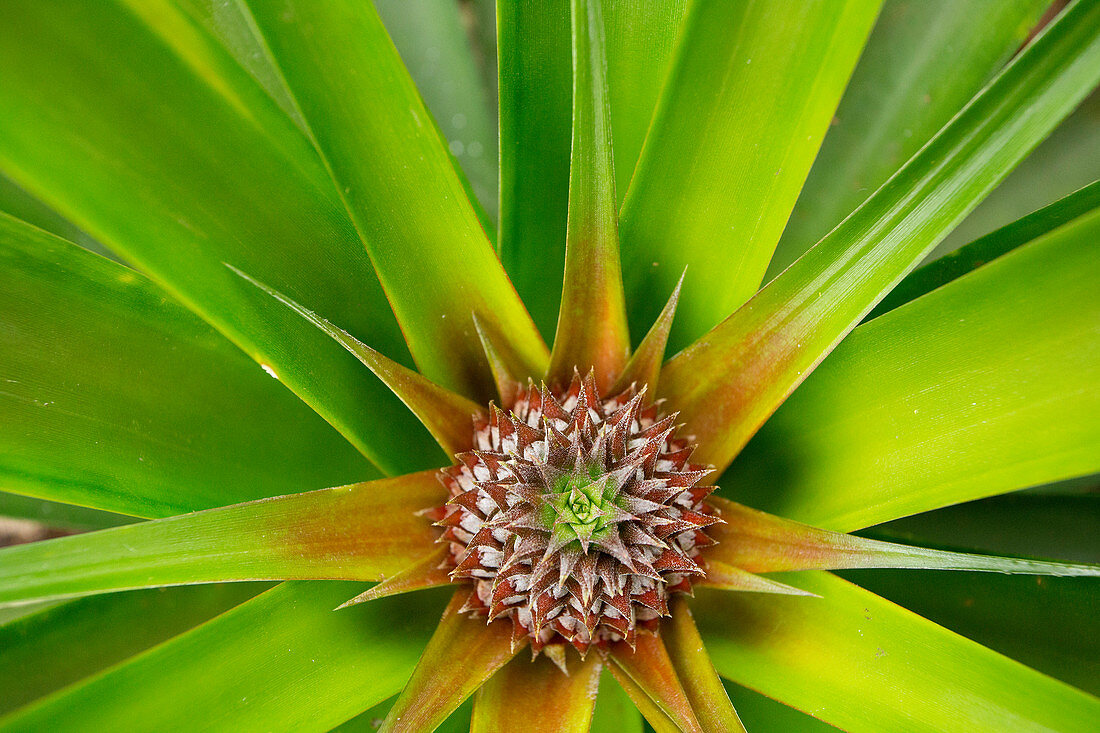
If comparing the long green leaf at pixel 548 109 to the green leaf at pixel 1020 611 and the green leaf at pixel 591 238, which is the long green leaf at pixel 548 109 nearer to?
the green leaf at pixel 591 238

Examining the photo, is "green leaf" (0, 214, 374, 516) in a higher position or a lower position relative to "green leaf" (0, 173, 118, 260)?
lower

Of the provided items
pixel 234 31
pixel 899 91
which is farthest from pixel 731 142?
pixel 234 31

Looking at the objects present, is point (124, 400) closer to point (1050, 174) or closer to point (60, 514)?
point (60, 514)

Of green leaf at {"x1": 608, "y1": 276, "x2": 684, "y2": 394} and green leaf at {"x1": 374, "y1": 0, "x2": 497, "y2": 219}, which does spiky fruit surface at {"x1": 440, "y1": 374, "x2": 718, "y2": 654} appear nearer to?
green leaf at {"x1": 608, "y1": 276, "x2": 684, "y2": 394}

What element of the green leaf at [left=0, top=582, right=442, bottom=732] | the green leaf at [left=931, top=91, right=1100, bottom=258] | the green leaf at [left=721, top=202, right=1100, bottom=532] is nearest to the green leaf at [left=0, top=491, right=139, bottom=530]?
the green leaf at [left=0, top=582, right=442, bottom=732]

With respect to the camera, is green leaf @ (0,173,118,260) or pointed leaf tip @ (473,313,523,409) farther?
green leaf @ (0,173,118,260)

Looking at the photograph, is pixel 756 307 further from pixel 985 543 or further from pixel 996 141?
pixel 985 543
